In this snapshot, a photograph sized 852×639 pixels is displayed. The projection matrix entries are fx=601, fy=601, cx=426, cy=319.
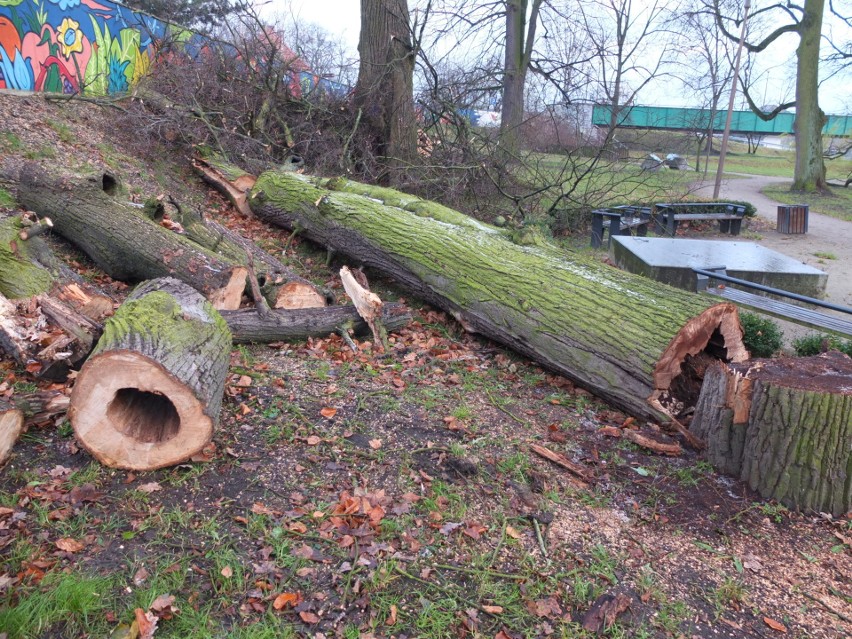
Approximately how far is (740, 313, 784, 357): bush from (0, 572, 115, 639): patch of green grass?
494cm

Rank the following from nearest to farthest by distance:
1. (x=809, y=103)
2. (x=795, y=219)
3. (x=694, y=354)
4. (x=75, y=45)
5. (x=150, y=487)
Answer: (x=150, y=487) → (x=694, y=354) → (x=75, y=45) → (x=795, y=219) → (x=809, y=103)

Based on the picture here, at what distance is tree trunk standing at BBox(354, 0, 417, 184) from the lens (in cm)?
1046

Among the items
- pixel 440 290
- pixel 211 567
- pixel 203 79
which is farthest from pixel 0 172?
pixel 211 567

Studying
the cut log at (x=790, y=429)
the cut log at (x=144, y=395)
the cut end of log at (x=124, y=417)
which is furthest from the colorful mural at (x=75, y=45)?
the cut log at (x=790, y=429)

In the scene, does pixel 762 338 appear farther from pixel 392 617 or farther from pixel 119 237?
pixel 119 237

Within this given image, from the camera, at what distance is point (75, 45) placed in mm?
11398

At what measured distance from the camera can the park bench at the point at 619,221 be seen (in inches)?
412

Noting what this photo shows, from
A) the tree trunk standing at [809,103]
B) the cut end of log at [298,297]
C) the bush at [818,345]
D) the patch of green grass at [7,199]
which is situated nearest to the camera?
the bush at [818,345]

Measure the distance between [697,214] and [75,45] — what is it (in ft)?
41.1

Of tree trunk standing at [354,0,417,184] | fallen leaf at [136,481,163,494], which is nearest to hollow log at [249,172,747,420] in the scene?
fallen leaf at [136,481,163,494]

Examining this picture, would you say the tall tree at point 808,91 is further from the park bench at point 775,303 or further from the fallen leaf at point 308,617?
the fallen leaf at point 308,617

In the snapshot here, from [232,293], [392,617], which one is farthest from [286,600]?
[232,293]

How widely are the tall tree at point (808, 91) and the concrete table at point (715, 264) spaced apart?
15.2 m

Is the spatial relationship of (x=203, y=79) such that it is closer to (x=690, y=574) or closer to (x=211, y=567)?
(x=211, y=567)
